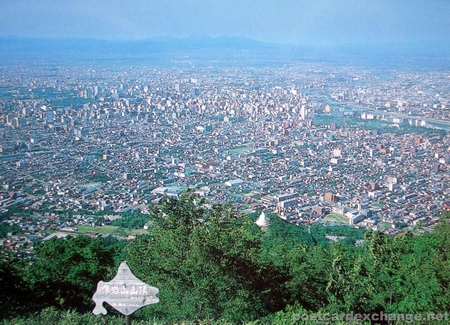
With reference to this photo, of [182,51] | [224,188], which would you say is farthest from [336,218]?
[182,51]

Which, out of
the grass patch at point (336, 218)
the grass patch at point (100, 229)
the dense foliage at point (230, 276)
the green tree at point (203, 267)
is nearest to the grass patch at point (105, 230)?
the grass patch at point (100, 229)

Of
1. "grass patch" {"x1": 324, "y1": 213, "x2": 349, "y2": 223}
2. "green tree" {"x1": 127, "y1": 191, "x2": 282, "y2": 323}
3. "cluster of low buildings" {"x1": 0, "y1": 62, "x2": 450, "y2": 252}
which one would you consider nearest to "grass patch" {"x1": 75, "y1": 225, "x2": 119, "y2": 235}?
"cluster of low buildings" {"x1": 0, "y1": 62, "x2": 450, "y2": 252}

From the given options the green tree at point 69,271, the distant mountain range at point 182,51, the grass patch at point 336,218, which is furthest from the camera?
the distant mountain range at point 182,51

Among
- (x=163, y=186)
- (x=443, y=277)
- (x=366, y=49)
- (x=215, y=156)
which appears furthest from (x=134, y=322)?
(x=366, y=49)

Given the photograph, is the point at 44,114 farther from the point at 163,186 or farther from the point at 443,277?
the point at 443,277

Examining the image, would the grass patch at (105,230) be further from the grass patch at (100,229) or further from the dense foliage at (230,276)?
the dense foliage at (230,276)

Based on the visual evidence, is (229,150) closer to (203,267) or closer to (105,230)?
(105,230)

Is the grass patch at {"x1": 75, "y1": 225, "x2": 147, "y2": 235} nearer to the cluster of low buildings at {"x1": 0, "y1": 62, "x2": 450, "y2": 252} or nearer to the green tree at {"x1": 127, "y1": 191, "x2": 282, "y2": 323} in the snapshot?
the cluster of low buildings at {"x1": 0, "y1": 62, "x2": 450, "y2": 252}
